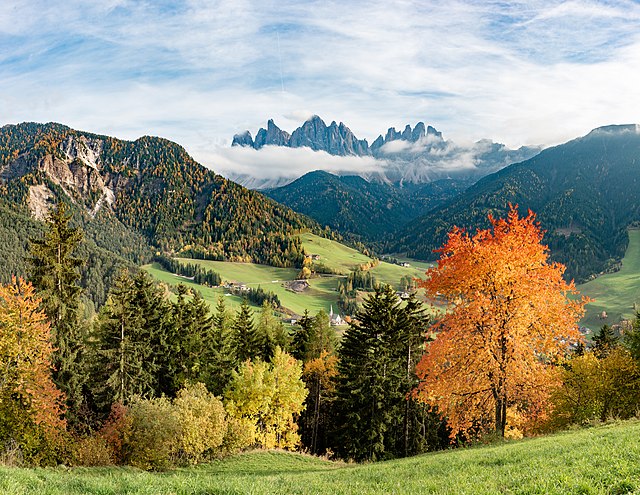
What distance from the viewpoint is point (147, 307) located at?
5456 cm

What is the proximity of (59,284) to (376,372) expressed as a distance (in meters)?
35.1

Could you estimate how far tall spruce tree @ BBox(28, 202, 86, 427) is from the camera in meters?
40.3

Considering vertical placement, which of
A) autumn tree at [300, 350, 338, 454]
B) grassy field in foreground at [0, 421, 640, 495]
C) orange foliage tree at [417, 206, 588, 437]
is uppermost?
orange foliage tree at [417, 206, 588, 437]

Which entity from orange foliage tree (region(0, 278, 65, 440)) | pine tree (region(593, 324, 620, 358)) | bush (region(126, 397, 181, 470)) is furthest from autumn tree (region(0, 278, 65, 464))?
pine tree (region(593, 324, 620, 358))

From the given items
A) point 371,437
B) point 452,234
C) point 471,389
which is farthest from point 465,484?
point 371,437

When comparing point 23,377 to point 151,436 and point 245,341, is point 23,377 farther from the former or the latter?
point 245,341

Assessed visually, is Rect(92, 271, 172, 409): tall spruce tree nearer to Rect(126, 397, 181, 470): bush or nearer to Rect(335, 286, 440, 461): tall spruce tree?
Rect(126, 397, 181, 470): bush

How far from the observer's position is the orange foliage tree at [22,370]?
31141mm

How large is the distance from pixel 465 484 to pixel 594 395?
113 feet

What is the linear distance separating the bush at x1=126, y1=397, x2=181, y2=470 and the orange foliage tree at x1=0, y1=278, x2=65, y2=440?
20.2ft

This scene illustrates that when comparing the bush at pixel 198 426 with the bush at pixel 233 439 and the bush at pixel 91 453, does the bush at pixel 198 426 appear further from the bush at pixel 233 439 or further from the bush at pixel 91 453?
the bush at pixel 91 453

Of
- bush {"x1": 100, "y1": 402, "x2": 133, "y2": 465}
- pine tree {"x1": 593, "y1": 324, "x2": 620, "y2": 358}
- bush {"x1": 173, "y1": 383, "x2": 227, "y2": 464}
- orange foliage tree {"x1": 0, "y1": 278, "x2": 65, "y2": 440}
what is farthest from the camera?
pine tree {"x1": 593, "y1": 324, "x2": 620, "y2": 358}

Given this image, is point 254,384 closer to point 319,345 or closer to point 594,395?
point 319,345

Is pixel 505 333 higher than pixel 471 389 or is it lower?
higher
